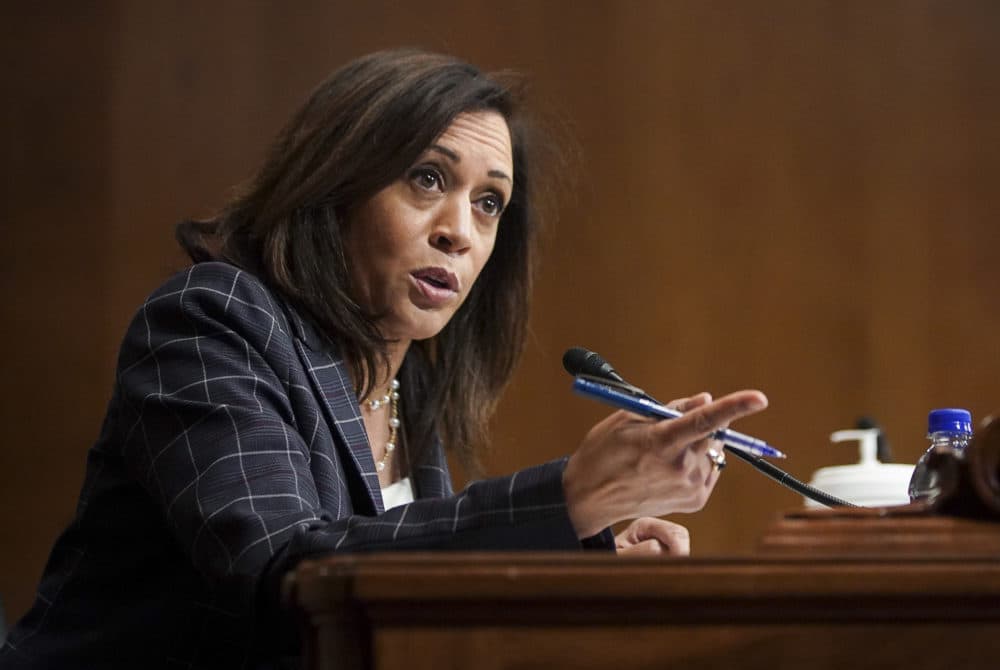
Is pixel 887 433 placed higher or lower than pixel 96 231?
lower

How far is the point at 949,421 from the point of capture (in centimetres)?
160

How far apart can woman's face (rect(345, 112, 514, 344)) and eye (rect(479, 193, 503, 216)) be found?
0.15 feet

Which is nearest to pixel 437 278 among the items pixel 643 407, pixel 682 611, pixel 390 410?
pixel 390 410

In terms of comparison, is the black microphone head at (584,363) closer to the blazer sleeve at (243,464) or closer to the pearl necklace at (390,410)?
the blazer sleeve at (243,464)

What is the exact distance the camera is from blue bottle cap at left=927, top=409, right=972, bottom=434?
1599 millimetres

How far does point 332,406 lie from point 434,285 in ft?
1.13

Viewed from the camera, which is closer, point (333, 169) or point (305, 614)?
point (305, 614)

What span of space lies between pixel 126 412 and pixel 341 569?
2.53ft

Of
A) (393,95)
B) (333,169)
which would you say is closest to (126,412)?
(333,169)

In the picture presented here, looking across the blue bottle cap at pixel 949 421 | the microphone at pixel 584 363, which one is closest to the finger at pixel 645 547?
the microphone at pixel 584 363

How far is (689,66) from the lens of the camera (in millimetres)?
3146

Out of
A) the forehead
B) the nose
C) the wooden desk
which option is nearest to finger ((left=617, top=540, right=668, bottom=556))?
the nose

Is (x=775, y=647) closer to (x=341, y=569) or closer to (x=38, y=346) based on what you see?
(x=341, y=569)

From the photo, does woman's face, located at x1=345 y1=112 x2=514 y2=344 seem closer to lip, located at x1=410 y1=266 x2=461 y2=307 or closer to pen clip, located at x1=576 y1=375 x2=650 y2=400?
lip, located at x1=410 y1=266 x2=461 y2=307
